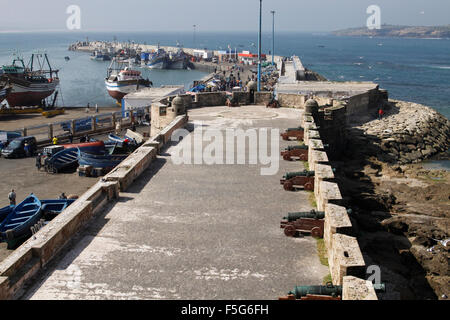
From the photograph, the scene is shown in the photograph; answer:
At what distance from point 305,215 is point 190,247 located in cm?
261

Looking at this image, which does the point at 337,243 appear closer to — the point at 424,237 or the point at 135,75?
the point at 424,237

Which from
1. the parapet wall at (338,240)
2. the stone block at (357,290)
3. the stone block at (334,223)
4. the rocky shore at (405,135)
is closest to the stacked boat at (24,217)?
the parapet wall at (338,240)

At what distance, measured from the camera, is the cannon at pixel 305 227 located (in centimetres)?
1052

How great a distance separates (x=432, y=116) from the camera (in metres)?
42.2

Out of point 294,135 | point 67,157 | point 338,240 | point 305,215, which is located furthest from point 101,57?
point 338,240

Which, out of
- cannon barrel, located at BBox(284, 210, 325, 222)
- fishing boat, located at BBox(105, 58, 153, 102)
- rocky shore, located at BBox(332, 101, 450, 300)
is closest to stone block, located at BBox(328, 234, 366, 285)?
cannon barrel, located at BBox(284, 210, 325, 222)

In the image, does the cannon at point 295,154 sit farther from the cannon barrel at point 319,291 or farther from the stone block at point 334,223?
the cannon barrel at point 319,291

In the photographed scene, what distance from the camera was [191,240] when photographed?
1025cm

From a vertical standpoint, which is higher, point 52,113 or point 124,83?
point 124,83

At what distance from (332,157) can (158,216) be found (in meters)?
17.4

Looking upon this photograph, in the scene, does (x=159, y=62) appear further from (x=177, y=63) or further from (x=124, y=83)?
(x=124, y=83)

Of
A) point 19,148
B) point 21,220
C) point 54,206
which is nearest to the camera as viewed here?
point 21,220

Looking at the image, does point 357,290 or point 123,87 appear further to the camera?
point 123,87
